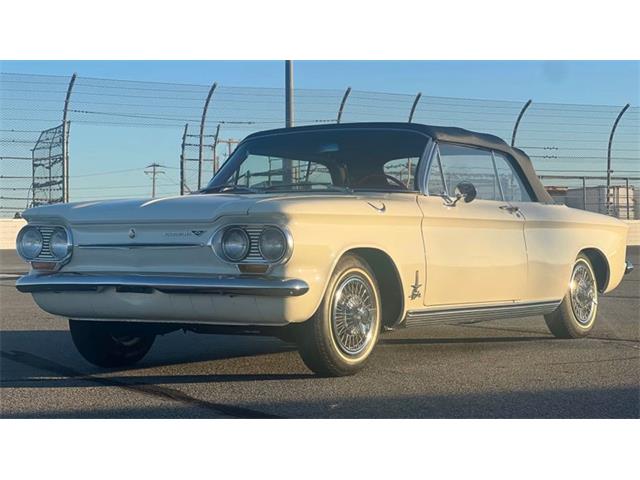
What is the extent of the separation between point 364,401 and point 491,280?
195cm

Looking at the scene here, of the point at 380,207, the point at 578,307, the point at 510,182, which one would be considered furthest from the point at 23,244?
the point at 578,307

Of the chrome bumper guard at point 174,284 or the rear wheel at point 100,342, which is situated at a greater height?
the chrome bumper guard at point 174,284

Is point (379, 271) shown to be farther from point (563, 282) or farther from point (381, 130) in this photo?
point (563, 282)

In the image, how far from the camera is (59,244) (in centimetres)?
515

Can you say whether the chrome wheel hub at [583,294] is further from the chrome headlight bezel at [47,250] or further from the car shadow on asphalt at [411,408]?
the chrome headlight bezel at [47,250]

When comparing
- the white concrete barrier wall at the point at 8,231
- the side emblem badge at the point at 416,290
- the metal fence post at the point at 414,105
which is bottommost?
the white concrete barrier wall at the point at 8,231

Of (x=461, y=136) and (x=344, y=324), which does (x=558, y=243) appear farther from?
(x=344, y=324)

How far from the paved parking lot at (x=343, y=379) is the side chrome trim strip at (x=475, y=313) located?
25 centimetres

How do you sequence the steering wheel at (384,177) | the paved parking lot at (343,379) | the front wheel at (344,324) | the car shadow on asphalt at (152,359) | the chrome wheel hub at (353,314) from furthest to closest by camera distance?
the steering wheel at (384,177) < the car shadow on asphalt at (152,359) < the chrome wheel hub at (353,314) < the front wheel at (344,324) < the paved parking lot at (343,379)

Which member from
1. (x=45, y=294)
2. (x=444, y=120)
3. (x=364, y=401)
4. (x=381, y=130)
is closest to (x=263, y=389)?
(x=364, y=401)

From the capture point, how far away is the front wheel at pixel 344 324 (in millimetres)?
4816

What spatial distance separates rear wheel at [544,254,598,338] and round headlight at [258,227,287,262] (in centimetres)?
307

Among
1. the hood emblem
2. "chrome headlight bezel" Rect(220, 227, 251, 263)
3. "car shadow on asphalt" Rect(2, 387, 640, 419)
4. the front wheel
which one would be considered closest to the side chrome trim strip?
the front wheel

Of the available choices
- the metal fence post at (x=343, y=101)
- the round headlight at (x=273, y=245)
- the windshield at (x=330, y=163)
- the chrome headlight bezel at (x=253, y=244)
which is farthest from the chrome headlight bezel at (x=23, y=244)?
the metal fence post at (x=343, y=101)
